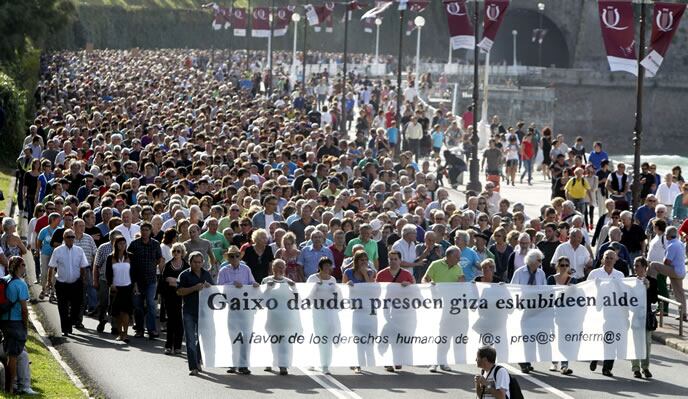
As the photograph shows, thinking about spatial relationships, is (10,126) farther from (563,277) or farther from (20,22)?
(563,277)

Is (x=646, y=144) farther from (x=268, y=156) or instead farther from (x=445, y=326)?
(x=445, y=326)

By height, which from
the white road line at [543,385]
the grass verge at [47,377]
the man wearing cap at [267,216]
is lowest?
the white road line at [543,385]

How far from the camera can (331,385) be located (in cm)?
1678

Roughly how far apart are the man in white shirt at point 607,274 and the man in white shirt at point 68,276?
6.36 meters

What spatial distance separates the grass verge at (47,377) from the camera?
51.0 ft

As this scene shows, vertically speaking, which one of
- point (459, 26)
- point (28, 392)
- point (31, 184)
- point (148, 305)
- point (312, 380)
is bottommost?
point (312, 380)

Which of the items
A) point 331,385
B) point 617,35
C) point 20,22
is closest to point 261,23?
point 20,22


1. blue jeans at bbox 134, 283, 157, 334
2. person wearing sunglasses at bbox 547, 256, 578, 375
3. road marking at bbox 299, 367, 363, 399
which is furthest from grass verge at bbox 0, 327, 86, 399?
person wearing sunglasses at bbox 547, 256, 578, 375

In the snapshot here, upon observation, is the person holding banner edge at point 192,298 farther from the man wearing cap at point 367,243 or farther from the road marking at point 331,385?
the man wearing cap at point 367,243

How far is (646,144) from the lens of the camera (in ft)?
292

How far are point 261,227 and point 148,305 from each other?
2841 millimetres

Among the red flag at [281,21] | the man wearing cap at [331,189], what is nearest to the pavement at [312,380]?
the man wearing cap at [331,189]

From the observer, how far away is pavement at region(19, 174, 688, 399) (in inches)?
640

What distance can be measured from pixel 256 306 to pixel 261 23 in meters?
55.0
